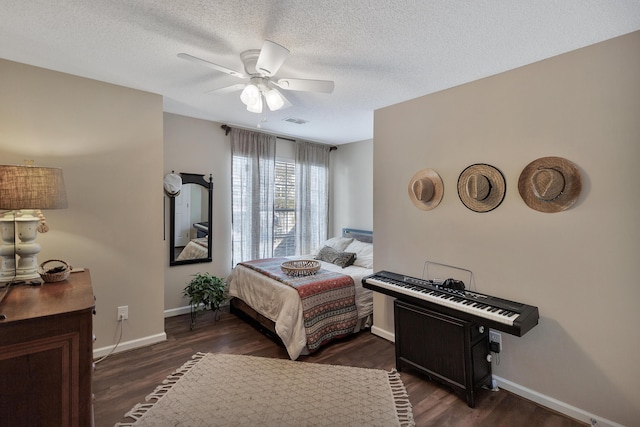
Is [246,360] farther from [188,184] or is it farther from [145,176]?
[188,184]

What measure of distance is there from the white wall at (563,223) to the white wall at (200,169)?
2744mm

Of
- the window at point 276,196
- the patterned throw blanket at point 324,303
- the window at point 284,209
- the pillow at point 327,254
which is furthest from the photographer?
the window at point 284,209

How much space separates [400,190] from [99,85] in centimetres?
298

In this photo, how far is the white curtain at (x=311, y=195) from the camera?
16.2 ft

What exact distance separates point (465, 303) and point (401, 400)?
0.86 m

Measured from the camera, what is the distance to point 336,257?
414cm

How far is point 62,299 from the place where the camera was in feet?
4.93

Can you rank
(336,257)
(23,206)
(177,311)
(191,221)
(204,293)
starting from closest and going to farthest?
(23,206), (204,293), (177,311), (191,221), (336,257)

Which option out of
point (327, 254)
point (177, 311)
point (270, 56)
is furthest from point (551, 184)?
point (177, 311)

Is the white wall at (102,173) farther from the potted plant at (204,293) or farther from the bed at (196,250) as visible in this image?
the bed at (196,250)

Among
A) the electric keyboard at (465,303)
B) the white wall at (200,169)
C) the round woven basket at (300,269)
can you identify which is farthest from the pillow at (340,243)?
the electric keyboard at (465,303)

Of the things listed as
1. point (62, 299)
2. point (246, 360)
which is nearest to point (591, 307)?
point (246, 360)

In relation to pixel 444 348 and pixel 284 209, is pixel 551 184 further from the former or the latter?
pixel 284 209

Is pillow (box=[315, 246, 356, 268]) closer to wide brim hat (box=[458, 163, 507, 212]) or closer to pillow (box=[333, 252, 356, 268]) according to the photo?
pillow (box=[333, 252, 356, 268])
